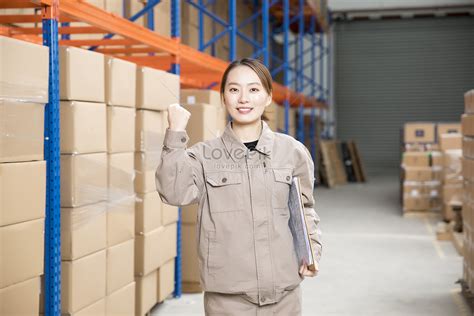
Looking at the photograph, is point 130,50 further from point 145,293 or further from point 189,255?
point 145,293

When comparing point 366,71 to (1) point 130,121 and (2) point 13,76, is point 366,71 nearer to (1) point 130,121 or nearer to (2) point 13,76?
(1) point 130,121

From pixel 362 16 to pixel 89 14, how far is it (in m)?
17.8

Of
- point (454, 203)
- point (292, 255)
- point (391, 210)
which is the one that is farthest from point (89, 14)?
point (391, 210)

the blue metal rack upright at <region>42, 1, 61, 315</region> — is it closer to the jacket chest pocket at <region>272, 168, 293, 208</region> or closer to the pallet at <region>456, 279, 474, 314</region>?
the jacket chest pocket at <region>272, 168, 293, 208</region>

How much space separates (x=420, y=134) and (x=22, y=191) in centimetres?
1045

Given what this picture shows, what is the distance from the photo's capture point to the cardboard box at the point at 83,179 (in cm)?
368

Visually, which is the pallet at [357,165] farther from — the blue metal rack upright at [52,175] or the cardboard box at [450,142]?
the blue metal rack upright at [52,175]

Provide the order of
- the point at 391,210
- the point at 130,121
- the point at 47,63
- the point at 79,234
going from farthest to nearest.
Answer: the point at 391,210 < the point at 130,121 < the point at 79,234 < the point at 47,63

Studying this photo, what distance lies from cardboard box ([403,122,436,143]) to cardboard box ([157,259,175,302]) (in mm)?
8073

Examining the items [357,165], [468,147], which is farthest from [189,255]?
[357,165]

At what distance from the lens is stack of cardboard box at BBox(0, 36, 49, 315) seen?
302cm

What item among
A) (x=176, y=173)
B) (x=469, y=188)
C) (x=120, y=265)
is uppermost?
(x=176, y=173)

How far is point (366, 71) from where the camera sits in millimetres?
20969

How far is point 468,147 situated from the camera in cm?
552
